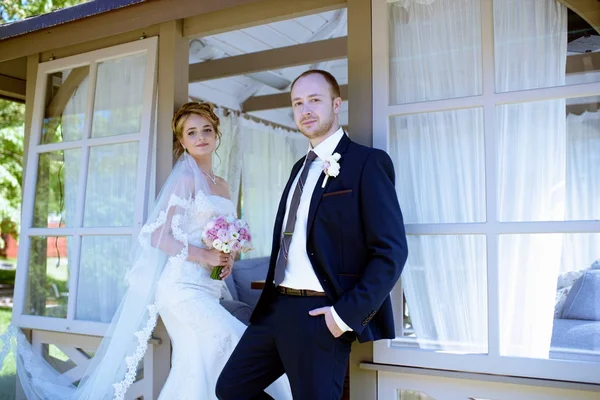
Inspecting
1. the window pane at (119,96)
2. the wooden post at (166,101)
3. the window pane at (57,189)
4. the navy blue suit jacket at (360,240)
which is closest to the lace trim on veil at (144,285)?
the wooden post at (166,101)

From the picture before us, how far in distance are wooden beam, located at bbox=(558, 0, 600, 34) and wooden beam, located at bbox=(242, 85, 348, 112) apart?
4.18 m

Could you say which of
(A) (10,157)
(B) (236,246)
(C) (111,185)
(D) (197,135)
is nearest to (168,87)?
(D) (197,135)

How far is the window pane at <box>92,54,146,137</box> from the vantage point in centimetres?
375

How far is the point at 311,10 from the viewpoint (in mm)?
3074

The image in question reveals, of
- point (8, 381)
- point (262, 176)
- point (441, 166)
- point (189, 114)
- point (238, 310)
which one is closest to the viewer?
point (441, 166)

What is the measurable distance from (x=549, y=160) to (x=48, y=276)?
3.37 metres

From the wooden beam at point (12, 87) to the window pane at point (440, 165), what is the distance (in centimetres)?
360

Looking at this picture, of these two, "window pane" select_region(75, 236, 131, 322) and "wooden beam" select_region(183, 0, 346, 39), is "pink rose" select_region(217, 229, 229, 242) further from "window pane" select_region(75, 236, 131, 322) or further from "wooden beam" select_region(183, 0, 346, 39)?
"wooden beam" select_region(183, 0, 346, 39)

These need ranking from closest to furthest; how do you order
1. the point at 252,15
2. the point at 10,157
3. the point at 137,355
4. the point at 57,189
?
1. the point at 137,355
2. the point at 252,15
3. the point at 57,189
4. the point at 10,157

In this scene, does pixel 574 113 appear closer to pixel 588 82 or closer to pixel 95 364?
pixel 588 82

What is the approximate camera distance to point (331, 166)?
2.37 metres

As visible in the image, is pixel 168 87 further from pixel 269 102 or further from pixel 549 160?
pixel 269 102

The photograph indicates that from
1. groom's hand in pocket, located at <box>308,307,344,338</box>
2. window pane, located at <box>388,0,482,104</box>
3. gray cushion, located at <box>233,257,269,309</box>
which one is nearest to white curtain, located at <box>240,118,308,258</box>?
gray cushion, located at <box>233,257,269,309</box>

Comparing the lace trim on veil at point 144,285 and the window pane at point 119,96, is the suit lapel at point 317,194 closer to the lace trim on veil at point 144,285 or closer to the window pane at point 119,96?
the lace trim on veil at point 144,285
